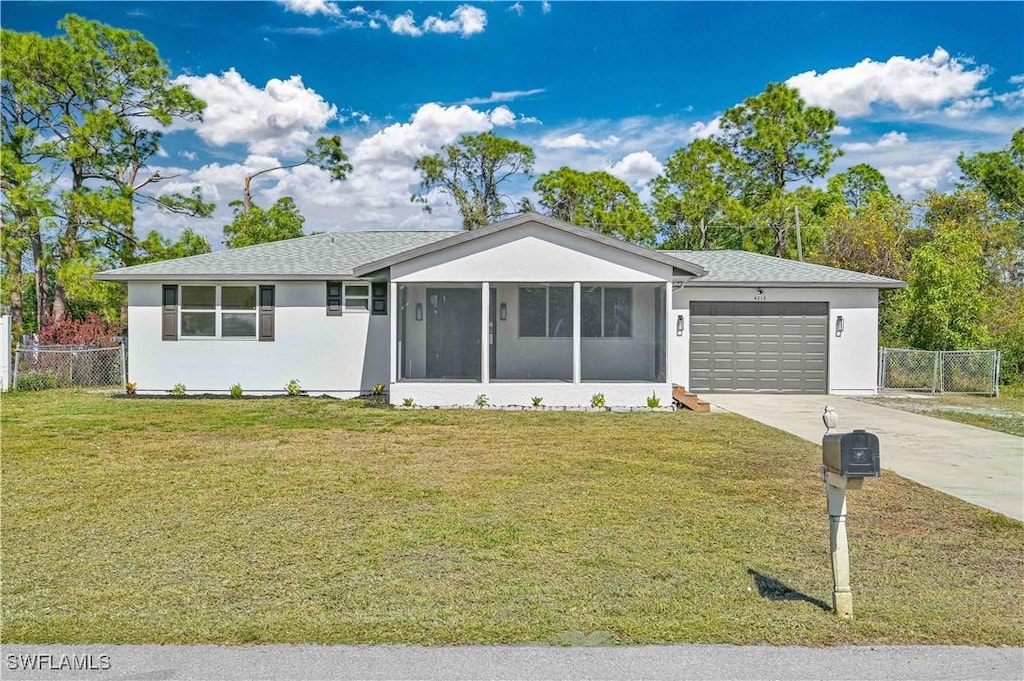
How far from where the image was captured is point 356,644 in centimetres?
365

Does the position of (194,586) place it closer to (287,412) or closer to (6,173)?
(287,412)

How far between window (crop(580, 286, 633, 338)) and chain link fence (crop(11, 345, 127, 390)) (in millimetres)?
11027

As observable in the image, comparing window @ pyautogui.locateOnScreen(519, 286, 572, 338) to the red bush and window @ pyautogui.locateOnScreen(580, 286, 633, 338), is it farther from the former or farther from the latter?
the red bush

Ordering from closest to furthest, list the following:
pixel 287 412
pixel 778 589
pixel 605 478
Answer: pixel 778 589
pixel 605 478
pixel 287 412

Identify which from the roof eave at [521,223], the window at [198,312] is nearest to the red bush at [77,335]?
the window at [198,312]

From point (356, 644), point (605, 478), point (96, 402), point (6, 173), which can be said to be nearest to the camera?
point (356, 644)

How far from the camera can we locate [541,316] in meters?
17.0

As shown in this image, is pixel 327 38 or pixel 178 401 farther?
pixel 327 38

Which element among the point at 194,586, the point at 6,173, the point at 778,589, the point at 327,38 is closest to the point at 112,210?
the point at 6,173

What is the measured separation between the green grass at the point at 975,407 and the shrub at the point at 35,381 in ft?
61.0

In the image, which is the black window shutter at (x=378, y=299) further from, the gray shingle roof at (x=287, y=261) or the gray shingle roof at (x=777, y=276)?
the gray shingle roof at (x=777, y=276)

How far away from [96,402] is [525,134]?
27.3m

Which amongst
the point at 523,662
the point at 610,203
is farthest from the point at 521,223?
the point at 610,203

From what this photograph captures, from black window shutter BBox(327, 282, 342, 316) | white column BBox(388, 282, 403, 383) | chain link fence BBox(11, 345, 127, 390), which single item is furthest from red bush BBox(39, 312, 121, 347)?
white column BBox(388, 282, 403, 383)
